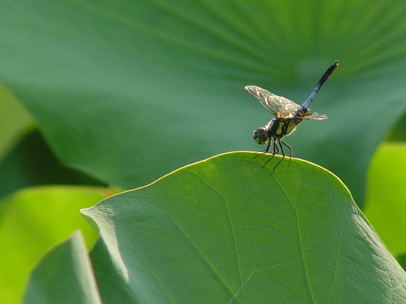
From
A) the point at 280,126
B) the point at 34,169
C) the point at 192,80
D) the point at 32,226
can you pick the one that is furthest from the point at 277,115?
the point at 34,169

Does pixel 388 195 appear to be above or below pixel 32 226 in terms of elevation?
above

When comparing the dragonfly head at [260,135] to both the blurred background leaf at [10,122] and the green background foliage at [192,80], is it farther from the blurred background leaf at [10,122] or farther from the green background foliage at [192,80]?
the blurred background leaf at [10,122]

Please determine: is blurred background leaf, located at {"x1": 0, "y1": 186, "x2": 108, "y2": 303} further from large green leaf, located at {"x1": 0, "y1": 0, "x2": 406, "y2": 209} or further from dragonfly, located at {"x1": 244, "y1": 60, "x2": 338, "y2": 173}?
dragonfly, located at {"x1": 244, "y1": 60, "x2": 338, "y2": 173}

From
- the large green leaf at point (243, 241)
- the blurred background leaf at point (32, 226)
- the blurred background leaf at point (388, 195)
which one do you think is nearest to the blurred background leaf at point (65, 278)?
the large green leaf at point (243, 241)

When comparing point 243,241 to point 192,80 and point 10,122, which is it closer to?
point 192,80

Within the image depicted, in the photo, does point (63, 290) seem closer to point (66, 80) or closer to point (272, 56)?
point (66, 80)
